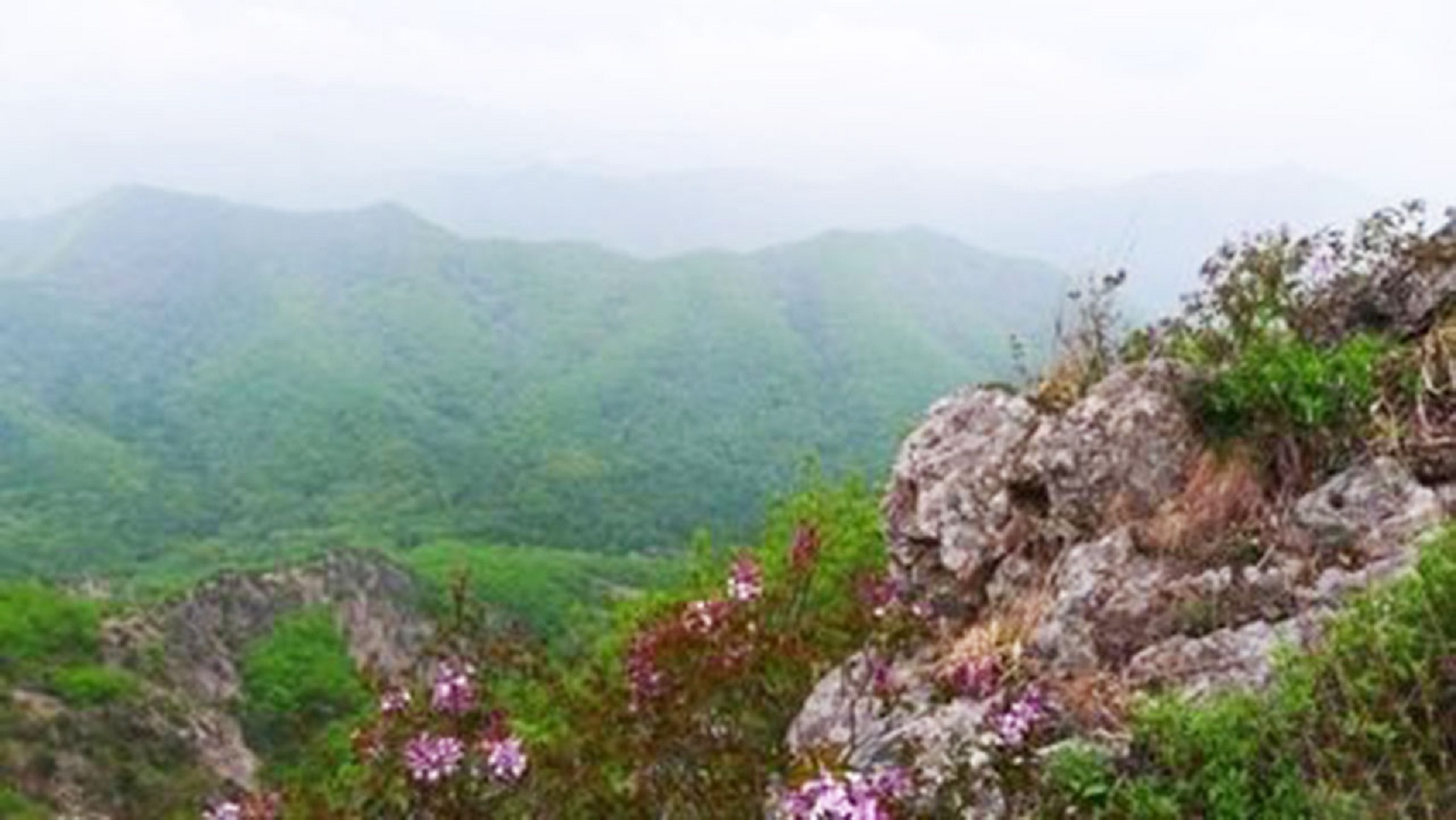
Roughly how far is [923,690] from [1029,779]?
1.99m

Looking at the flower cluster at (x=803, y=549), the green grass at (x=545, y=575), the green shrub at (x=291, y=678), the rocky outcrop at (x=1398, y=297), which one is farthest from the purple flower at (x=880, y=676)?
the green grass at (x=545, y=575)

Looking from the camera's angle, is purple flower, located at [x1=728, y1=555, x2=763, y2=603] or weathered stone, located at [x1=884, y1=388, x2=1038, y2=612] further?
weathered stone, located at [x1=884, y1=388, x2=1038, y2=612]

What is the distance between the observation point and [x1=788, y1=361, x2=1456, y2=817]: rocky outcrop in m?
9.05

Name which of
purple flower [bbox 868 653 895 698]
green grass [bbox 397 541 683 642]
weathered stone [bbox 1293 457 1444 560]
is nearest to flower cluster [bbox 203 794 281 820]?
purple flower [bbox 868 653 895 698]

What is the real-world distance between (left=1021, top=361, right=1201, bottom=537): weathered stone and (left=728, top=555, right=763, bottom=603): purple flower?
2.23m

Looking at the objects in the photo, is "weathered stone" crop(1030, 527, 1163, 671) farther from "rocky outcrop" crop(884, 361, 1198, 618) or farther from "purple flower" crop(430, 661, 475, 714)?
"purple flower" crop(430, 661, 475, 714)

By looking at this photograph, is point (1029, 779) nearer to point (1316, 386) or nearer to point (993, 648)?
point (993, 648)

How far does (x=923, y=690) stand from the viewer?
32.2 ft

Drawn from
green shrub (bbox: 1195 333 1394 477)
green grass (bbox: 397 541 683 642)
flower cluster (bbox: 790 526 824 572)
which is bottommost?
green grass (bbox: 397 541 683 642)

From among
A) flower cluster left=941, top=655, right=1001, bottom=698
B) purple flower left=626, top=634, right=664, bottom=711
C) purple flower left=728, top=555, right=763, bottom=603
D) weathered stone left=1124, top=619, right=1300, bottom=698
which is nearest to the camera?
weathered stone left=1124, top=619, right=1300, bottom=698

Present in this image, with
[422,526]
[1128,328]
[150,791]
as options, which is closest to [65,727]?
[150,791]

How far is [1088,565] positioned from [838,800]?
141 inches

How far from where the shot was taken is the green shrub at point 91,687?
70000 millimetres

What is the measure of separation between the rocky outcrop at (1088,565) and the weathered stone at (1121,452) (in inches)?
0.4
